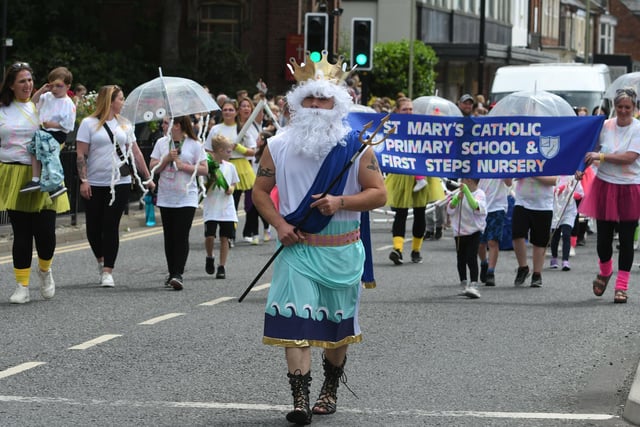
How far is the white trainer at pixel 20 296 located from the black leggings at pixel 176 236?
1.76 m

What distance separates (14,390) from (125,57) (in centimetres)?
3453

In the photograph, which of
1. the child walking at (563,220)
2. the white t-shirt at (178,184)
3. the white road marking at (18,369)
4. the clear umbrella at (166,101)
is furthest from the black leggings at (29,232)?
the child walking at (563,220)

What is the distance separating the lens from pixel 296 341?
745cm

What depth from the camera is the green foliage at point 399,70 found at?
4759 centimetres

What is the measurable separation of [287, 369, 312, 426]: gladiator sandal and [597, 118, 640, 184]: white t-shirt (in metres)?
6.27

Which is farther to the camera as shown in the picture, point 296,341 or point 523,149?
point 523,149

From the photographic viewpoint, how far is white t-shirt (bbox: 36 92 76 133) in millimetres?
12938

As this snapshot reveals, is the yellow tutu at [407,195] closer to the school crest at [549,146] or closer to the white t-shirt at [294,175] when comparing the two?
the school crest at [549,146]

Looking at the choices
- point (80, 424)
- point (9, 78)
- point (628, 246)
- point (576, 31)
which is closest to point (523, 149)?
point (628, 246)

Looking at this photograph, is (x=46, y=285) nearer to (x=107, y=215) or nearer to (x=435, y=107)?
(x=107, y=215)

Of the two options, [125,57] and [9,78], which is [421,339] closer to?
[9,78]

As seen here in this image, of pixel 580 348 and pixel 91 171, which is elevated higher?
pixel 91 171

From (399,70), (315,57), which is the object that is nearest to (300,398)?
(315,57)

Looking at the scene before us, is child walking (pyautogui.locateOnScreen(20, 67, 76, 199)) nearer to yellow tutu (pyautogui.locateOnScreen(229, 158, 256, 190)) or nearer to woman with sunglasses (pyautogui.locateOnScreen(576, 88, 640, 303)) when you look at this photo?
woman with sunglasses (pyautogui.locateOnScreen(576, 88, 640, 303))
